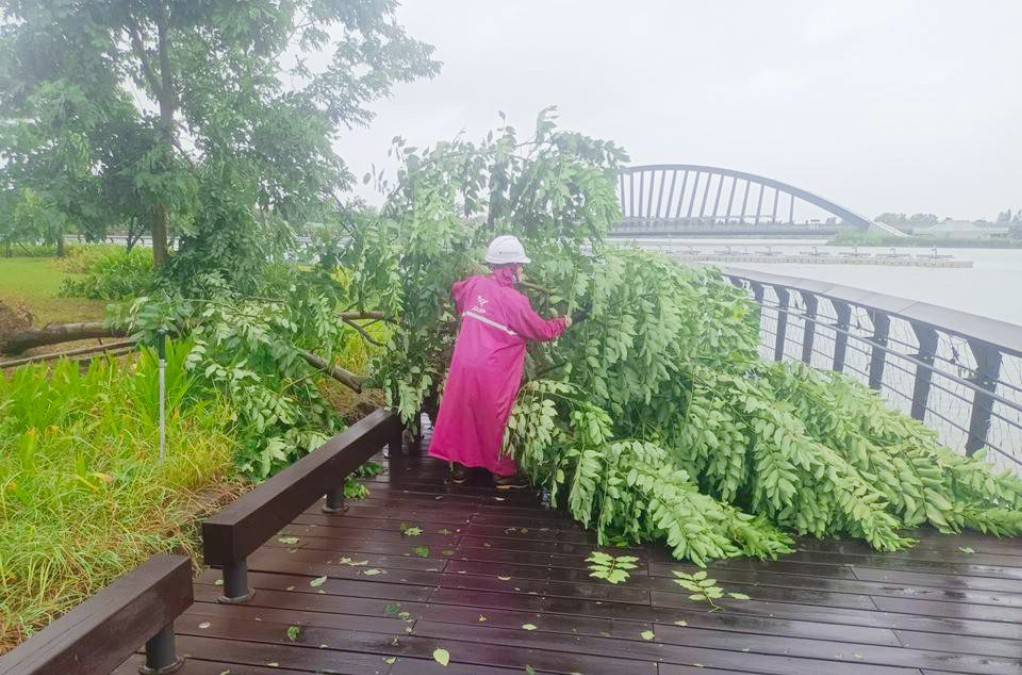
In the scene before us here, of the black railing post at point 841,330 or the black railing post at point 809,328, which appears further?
the black railing post at point 809,328

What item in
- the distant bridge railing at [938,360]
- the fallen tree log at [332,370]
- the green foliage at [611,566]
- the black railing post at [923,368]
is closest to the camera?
the green foliage at [611,566]

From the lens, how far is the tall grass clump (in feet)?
7.50

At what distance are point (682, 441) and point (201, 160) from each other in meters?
5.56

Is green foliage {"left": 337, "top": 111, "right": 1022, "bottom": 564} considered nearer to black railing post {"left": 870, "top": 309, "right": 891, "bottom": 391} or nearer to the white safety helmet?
the white safety helmet

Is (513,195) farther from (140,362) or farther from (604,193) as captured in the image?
(140,362)

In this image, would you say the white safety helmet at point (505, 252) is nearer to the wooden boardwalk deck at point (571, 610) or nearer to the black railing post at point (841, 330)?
the wooden boardwalk deck at point (571, 610)

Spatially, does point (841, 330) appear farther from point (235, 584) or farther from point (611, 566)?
point (235, 584)

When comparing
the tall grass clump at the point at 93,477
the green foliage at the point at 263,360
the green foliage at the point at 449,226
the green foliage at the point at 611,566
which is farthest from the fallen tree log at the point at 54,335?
the green foliage at the point at 611,566

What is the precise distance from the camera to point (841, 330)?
5.04 meters

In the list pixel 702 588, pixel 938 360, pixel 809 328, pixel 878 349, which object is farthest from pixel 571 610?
pixel 809 328

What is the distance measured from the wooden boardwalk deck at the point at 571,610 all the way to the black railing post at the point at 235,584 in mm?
36

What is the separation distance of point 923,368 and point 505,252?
2.64m

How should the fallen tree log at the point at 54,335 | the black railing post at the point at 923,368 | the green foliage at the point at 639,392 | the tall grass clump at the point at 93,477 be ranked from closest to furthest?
the tall grass clump at the point at 93,477, the green foliage at the point at 639,392, the black railing post at the point at 923,368, the fallen tree log at the point at 54,335

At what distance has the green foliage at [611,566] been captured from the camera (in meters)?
2.67
